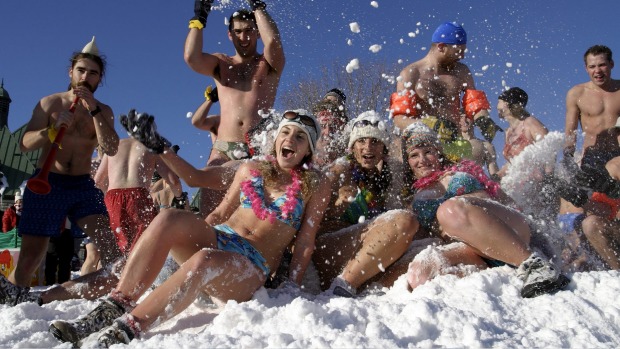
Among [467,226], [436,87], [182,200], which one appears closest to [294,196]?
[467,226]

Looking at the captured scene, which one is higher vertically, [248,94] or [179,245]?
[248,94]

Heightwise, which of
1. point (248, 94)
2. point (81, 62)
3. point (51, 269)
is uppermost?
point (81, 62)

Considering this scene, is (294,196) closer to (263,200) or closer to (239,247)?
(263,200)

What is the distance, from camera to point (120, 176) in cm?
484

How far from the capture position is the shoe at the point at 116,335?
201 cm

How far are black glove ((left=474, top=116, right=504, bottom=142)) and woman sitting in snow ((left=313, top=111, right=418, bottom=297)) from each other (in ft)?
8.52

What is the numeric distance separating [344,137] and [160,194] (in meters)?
3.78

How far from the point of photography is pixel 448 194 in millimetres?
3281

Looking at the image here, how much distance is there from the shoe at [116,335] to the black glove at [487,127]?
4.70m

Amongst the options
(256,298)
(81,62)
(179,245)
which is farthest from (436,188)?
(81,62)

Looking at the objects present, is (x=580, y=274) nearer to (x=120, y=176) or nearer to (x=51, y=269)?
(x=120, y=176)

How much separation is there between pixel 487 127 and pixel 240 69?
3103mm

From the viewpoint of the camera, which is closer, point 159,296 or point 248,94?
point 159,296

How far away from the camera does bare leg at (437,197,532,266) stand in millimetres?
2746
